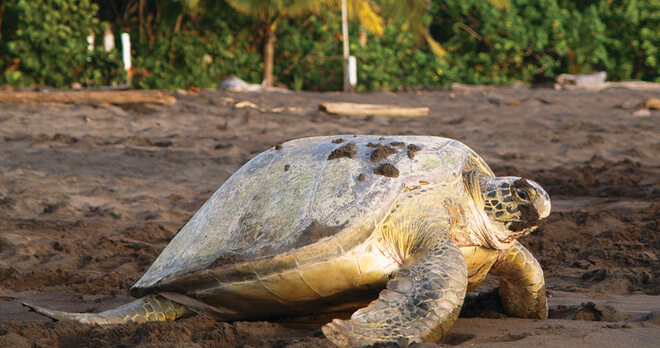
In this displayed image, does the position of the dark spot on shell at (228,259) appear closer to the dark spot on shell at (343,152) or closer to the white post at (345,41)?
the dark spot on shell at (343,152)

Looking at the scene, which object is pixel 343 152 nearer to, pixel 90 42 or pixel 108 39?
pixel 90 42

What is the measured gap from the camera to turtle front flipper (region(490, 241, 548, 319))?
2.37 metres

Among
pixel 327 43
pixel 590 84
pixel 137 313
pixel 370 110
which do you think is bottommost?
pixel 590 84

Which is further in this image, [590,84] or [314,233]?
[590,84]

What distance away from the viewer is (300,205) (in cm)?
230

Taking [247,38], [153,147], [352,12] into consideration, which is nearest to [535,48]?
[352,12]

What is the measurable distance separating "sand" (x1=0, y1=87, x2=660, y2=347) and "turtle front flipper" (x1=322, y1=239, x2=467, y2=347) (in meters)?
0.07

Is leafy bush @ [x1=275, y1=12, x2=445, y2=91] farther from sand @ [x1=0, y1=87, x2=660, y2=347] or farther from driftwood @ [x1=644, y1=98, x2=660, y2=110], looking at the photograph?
driftwood @ [x1=644, y1=98, x2=660, y2=110]

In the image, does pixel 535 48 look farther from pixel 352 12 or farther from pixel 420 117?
pixel 420 117

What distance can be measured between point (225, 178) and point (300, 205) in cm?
289

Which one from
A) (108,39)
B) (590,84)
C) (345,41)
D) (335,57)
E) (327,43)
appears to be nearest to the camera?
(108,39)

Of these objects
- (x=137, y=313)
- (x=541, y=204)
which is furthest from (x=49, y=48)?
(x=541, y=204)

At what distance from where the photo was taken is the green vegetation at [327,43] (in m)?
9.23

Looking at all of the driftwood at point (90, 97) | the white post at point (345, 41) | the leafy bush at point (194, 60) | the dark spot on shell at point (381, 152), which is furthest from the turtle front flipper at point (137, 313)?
the white post at point (345, 41)
